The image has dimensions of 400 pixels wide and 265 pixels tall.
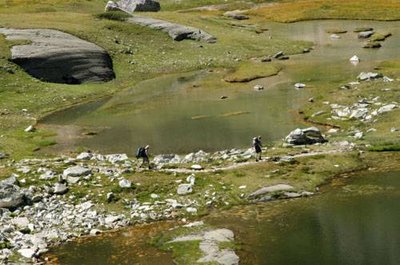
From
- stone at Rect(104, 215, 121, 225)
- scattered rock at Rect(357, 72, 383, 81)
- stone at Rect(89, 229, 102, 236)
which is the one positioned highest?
stone at Rect(104, 215, 121, 225)

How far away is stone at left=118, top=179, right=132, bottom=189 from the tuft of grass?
4504cm

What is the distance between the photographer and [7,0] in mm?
165750

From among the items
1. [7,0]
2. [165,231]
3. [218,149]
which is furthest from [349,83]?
[7,0]

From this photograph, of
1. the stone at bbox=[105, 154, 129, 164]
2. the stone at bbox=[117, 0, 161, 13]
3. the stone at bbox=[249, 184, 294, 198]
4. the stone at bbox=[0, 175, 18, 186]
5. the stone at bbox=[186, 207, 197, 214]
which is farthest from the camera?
the stone at bbox=[117, 0, 161, 13]

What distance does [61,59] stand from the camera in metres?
92.2

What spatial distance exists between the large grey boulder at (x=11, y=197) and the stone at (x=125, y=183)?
21.8 ft

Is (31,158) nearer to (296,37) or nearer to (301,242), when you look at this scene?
(301,242)

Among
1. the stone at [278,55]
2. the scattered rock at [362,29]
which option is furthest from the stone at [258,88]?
the scattered rock at [362,29]

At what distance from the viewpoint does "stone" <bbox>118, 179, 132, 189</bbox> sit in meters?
44.1

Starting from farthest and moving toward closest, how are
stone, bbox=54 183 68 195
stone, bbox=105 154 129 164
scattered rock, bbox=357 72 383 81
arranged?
scattered rock, bbox=357 72 383 81
stone, bbox=105 154 129 164
stone, bbox=54 183 68 195

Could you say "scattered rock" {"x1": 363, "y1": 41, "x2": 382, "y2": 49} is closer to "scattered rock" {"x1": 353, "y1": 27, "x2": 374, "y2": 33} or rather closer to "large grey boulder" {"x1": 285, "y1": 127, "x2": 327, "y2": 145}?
"scattered rock" {"x1": 353, "y1": 27, "x2": 374, "y2": 33}

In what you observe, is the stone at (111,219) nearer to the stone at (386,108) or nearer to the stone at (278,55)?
the stone at (386,108)

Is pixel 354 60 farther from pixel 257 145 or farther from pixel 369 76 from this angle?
pixel 257 145

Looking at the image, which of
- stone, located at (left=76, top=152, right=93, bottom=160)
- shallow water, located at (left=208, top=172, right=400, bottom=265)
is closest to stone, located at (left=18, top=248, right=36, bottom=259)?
shallow water, located at (left=208, top=172, right=400, bottom=265)
